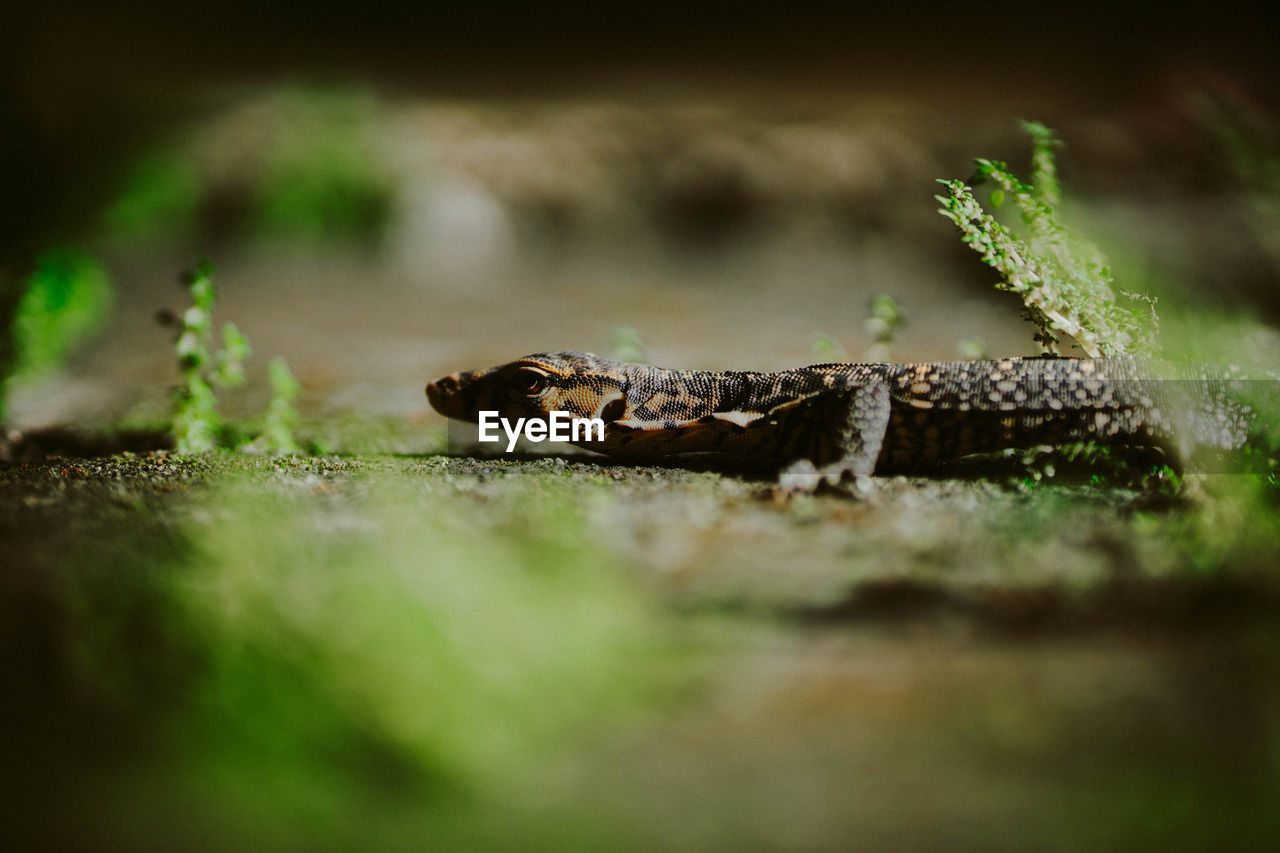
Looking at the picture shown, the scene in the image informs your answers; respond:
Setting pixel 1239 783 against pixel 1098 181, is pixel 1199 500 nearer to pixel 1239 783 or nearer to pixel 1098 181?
pixel 1239 783

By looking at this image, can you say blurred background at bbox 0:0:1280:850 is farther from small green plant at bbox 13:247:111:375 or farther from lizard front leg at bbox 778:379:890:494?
small green plant at bbox 13:247:111:375

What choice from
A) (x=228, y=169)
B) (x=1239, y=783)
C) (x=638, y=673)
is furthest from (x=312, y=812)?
(x=228, y=169)

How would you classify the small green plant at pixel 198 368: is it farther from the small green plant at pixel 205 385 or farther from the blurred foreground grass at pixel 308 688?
the blurred foreground grass at pixel 308 688

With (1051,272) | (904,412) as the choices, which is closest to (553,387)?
(904,412)

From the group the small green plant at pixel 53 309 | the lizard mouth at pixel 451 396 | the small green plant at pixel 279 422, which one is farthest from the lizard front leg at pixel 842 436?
the small green plant at pixel 53 309

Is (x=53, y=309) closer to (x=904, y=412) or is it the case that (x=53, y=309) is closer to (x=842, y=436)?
(x=842, y=436)
